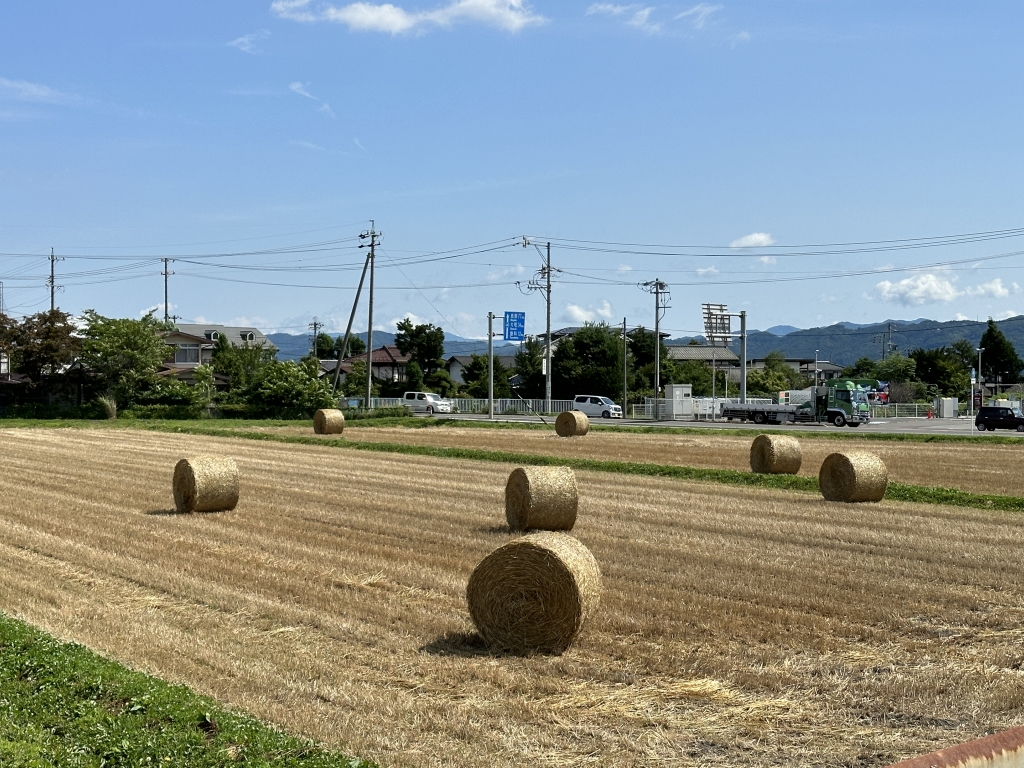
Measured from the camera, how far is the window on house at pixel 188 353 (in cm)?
10506

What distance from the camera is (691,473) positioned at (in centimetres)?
2759

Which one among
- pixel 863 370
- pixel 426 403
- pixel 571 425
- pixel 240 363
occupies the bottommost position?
pixel 571 425

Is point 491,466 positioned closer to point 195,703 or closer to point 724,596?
point 724,596

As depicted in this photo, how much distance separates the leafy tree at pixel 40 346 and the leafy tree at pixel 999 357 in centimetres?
10479

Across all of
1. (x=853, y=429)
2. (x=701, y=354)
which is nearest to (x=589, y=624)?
(x=853, y=429)

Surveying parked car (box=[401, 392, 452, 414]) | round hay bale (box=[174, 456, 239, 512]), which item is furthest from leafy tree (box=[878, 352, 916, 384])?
round hay bale (box=[174, 456, 239, 512])

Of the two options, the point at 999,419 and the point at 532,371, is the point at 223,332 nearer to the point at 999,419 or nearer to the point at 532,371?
the point at 532,371

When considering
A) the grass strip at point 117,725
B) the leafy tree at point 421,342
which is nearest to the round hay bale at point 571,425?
the grass strip at point 117,725

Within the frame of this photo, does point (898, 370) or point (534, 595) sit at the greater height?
point (898, 370)

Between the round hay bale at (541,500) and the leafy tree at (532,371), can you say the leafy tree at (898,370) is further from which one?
the round hay bale at (541,500)

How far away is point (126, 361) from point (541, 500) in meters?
56.8

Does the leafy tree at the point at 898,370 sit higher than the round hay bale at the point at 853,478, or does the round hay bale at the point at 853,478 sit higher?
the leafy tree at the point at 898,370

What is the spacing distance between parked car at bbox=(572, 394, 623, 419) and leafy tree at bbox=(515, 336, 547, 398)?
10.8 m

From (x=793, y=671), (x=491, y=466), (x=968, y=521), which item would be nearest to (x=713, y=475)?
(x=491, y=466)
